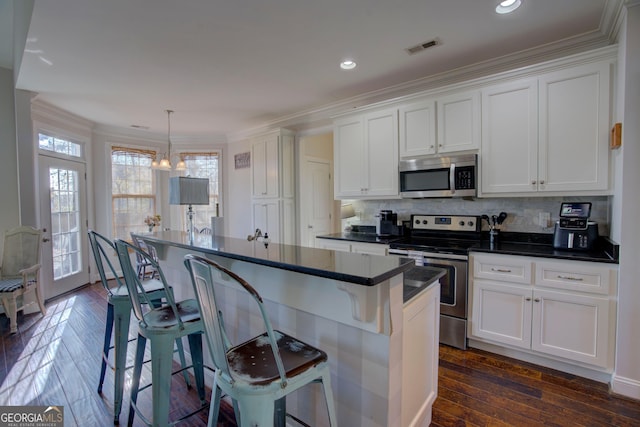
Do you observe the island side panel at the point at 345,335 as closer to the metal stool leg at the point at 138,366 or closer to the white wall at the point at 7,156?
the metal stool leg at the point at 138,366

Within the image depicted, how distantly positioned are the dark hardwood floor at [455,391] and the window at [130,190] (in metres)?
2.81

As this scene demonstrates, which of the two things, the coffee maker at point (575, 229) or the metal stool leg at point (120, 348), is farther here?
the coffee maker at point (575, 229)

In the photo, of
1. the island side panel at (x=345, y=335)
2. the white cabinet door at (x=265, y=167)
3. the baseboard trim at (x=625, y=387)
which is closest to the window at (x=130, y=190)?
the white cabinet door at (x=265, y=167)

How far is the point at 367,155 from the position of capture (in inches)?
143

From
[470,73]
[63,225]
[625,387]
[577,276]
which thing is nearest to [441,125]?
[470,73]

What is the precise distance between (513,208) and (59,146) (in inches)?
238

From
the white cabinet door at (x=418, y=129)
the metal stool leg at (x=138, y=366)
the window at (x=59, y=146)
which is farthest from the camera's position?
the window at (x=59, y=146)

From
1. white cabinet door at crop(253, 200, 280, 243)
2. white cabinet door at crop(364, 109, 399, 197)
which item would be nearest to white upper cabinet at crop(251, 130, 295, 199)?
white cabinet door at crop(253, 200, 280, 243)

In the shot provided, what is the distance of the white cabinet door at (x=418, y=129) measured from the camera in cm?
315

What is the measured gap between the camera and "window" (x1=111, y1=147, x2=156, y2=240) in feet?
17.7

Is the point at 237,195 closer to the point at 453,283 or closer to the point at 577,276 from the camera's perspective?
the point at 453,283

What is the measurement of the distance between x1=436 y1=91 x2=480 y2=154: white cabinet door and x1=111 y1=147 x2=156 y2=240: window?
4826mm

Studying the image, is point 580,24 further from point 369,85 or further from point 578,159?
point 369,85

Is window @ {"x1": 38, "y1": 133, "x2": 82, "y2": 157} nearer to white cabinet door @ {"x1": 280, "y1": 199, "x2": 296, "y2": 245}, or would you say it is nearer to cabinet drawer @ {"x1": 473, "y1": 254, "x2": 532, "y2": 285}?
white cabinet door @ {"x1": 280, "y1": 199, "x2": 296, "y2": 245}
